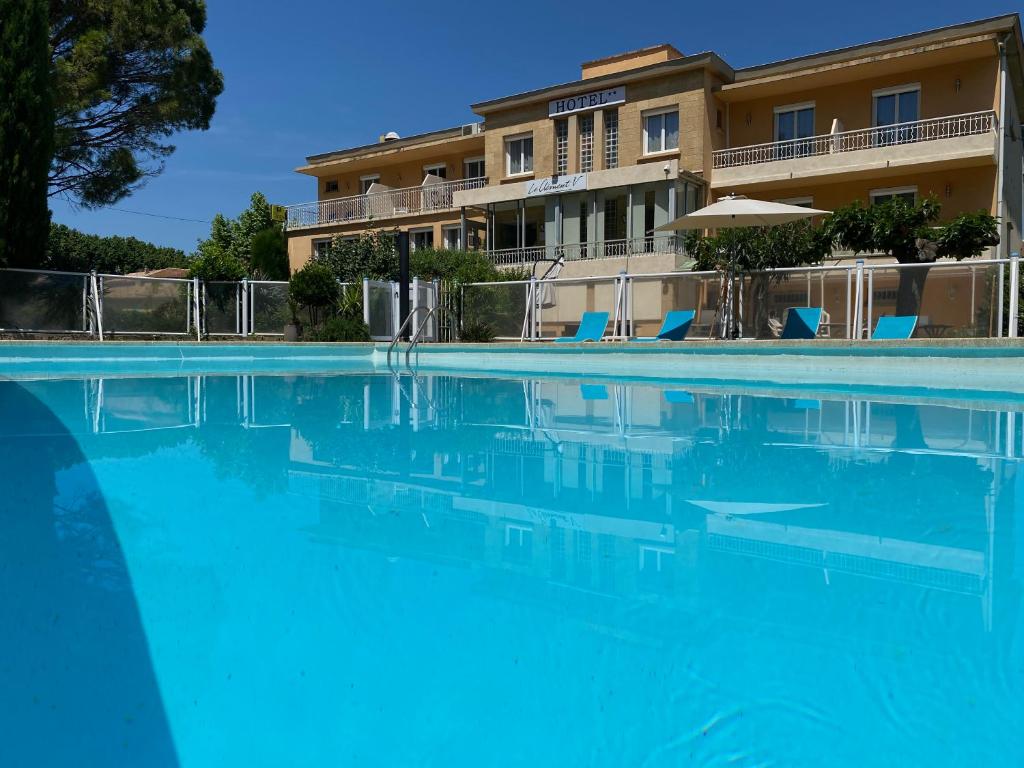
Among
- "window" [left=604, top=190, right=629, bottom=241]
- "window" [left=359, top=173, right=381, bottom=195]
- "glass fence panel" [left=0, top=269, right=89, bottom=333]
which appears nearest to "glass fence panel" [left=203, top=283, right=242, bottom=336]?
"glass fence panel" [left=0, top=269, right=89, bottom=333]

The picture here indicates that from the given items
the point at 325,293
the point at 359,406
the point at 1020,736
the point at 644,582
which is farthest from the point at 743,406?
Result: the point at 325,293

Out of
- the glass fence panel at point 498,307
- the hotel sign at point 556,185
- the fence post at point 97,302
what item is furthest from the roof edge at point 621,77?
the fence post at point 97,302

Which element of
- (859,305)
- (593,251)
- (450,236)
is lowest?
(859,305)

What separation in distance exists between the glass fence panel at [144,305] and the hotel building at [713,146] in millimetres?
11113

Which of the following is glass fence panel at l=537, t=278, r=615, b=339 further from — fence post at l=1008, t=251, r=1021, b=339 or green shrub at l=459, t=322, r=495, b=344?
fence post at l=1008, t=251, r=1021, b=339

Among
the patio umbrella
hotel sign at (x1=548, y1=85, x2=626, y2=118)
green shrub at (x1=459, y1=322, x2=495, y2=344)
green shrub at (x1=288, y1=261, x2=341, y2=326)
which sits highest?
hotel sign at (x1=548, y1=85, x2=626, y2=118)

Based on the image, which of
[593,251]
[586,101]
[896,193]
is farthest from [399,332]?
[896,193]

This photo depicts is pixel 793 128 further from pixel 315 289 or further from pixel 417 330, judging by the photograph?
pixel 315 289

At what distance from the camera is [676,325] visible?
1369 centimetres

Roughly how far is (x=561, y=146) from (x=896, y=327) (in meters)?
16.3

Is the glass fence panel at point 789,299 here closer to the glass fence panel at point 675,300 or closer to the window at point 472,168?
the glass fence panel at point 675,300

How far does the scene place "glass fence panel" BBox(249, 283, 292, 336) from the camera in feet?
62.4

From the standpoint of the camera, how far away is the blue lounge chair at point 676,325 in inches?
536

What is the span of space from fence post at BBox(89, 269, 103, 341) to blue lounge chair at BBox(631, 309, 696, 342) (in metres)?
11.6
